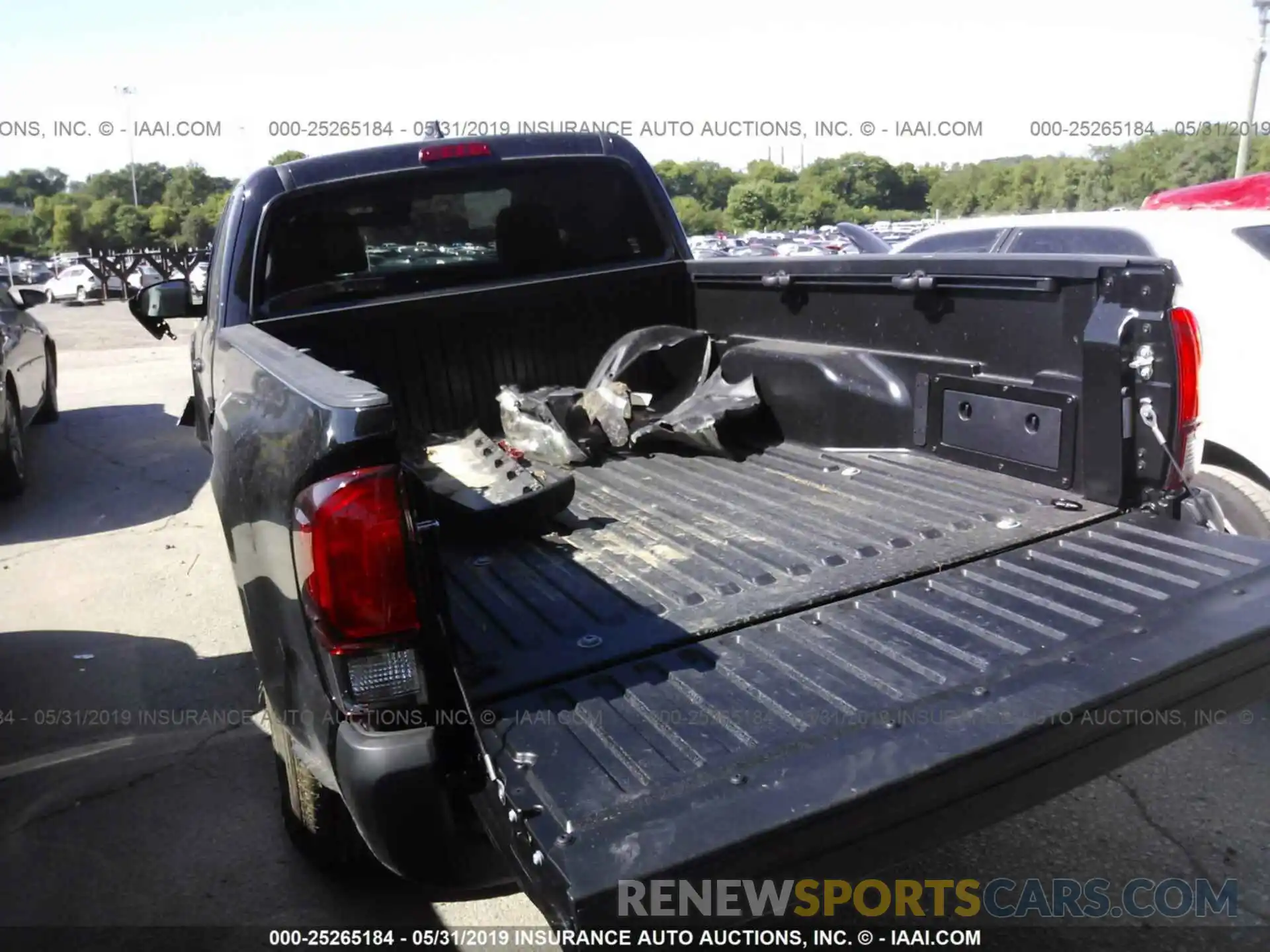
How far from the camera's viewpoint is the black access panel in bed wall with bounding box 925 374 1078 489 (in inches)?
119

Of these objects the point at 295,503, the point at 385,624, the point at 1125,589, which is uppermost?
the point at 295,503

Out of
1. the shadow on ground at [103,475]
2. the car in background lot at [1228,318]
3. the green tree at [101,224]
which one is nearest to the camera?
the car in background lot at [1228,318]

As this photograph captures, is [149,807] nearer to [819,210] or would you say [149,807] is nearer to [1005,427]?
[1005,427]

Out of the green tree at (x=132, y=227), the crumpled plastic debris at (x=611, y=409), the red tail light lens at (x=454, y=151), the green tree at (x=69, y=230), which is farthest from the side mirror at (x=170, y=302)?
the green tree at (x=69, y=230)

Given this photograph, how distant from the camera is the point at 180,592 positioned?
5500mm

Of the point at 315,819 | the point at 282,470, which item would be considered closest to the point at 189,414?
the point at 315,819

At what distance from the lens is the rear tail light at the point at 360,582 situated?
1.85 metres

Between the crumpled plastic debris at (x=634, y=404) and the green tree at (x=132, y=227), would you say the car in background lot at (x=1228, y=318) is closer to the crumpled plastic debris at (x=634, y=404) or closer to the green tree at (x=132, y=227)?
the crumpled plastic debris at (x=634, y=404)

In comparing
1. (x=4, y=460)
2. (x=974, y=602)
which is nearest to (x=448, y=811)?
(x=974, y=602)

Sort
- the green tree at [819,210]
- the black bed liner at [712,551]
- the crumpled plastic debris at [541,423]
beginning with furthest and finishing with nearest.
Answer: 1. the green tree at [819,210]
2. the crumpled plastic debris at [541,423]
3. the black bed liner at [712,551]

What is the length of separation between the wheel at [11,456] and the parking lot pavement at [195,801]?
1557 mm

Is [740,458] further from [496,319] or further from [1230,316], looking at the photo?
[1230,316]

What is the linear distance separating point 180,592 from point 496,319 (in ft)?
8.47

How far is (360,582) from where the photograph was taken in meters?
1.88
